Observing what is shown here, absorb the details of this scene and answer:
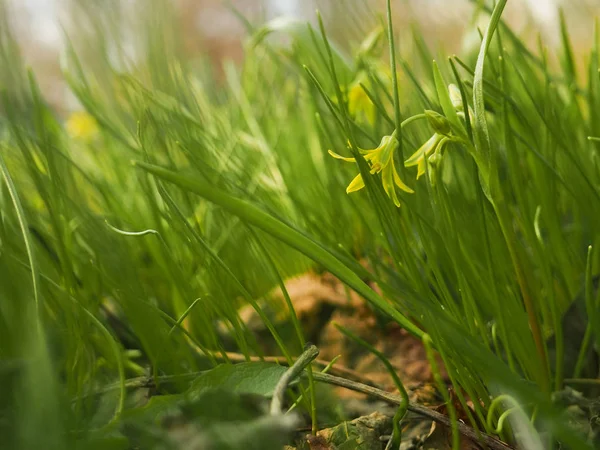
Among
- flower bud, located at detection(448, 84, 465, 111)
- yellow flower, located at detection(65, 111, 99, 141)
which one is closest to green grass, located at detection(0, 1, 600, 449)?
flower bud, located at detection(448, 84, 465, 111)

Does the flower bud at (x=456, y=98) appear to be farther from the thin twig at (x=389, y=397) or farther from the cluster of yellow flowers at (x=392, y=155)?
the thin twig at (x=389, y=397)

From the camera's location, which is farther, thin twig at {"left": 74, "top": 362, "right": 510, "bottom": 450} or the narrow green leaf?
thin twig at {"left": 74, "top": 362, "right": 510, "bottom": 450}

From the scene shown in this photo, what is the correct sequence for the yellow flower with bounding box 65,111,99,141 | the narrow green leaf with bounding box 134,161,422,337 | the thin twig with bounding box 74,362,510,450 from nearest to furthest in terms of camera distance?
the narrow green leaf with bounding box 134,161,422,337 < the thin twig with bounding box 74,362,510,450 < the yellow flower with bounding box 65,111,99,141

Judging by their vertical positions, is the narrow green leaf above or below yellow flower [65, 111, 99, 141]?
below

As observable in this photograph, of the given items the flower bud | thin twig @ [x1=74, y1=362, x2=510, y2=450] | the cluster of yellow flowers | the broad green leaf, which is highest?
the flower bud

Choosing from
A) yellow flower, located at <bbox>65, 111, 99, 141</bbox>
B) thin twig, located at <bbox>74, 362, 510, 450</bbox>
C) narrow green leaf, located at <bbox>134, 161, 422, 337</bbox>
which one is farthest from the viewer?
yellow flower, located at <bbox>65, 111, 99, 141</bbox>

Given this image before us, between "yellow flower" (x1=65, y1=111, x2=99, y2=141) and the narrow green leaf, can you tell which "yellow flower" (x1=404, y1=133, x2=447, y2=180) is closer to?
the narrow green leaf

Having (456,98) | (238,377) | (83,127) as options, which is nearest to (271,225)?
(238,377)

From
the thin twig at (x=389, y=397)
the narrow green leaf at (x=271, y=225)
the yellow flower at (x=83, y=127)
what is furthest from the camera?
the yellow flower at (x=83, y=127)

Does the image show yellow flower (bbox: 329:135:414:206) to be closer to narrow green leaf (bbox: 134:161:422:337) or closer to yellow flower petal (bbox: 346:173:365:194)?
yellow flower petal (bbox: 346:173:365:194)

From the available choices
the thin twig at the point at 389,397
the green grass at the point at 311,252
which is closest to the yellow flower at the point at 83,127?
the green grass at the point at 311,252

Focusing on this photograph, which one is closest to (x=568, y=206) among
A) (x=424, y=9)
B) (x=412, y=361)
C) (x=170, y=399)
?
(x=412, y=361)

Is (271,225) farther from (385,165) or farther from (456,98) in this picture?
(456,98)
